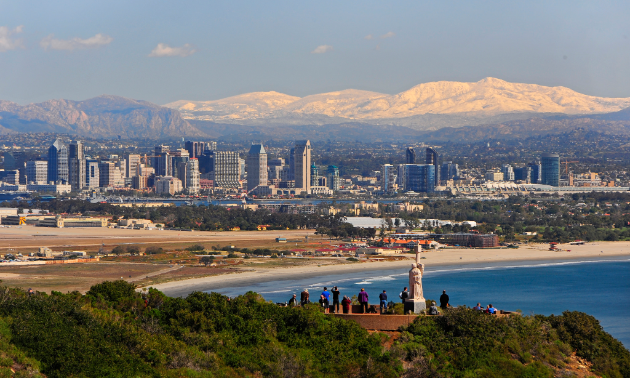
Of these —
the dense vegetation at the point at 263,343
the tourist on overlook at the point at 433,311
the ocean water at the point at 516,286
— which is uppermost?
the tourist on overlook at the point at 433,311

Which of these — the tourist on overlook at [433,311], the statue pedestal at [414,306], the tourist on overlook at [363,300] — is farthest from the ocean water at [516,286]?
the tourist on overlook at [363,300]

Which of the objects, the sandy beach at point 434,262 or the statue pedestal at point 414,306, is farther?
the sandy beach at point 434,262

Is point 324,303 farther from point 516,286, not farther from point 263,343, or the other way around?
point 516,286

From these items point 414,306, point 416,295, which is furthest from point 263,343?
point 416,295

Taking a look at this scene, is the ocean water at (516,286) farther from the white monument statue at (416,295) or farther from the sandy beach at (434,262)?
the white monument statue at (416,295)

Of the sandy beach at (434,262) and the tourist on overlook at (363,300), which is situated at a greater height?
the tourist on overlook at (363,300)

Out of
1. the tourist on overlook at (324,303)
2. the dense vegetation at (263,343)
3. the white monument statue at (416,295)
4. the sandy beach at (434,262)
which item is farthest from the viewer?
the sandy beach at (434,262)
